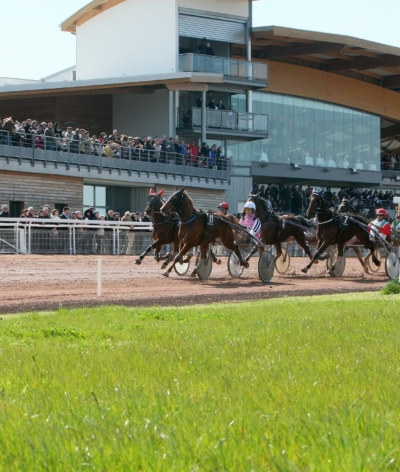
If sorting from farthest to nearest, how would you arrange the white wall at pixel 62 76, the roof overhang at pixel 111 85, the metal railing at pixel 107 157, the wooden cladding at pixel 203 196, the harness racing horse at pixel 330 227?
the white wall at pixel 62 76
the wooden cladding at pixel 203 196
the roof overhang at pixel 111 85
the metal railing at pixel 107 157
the harness racing horse at pixel 330 227

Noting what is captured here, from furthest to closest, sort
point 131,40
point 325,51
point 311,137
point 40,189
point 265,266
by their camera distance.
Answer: point 311,137 → point 325,51 → point 131,40 → point 40,189 → point 265,266

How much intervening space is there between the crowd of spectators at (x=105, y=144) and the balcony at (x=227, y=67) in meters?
3.83

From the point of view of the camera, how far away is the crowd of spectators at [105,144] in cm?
3036

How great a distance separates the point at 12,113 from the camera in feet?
139

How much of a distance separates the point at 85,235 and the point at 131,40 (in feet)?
65.6

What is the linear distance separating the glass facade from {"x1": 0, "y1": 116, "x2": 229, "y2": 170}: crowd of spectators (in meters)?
7.59

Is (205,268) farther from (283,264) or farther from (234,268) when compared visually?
(283,264)

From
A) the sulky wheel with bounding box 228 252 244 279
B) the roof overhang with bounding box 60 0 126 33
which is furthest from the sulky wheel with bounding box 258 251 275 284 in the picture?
the roof overhang with bounding box 60 0 126 33

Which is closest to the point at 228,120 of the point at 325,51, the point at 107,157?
the point at 325,51

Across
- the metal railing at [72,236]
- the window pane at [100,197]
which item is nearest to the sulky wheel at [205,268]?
the metal railing at [72,236]

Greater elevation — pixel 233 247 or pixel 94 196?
pixel 94 196

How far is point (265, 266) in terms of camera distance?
2095 cm

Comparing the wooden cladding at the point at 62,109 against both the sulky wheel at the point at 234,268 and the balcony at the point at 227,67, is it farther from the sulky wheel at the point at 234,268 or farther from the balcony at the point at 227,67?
the sulky wheel at the point at 234,268

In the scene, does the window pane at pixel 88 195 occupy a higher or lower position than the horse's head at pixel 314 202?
higher
